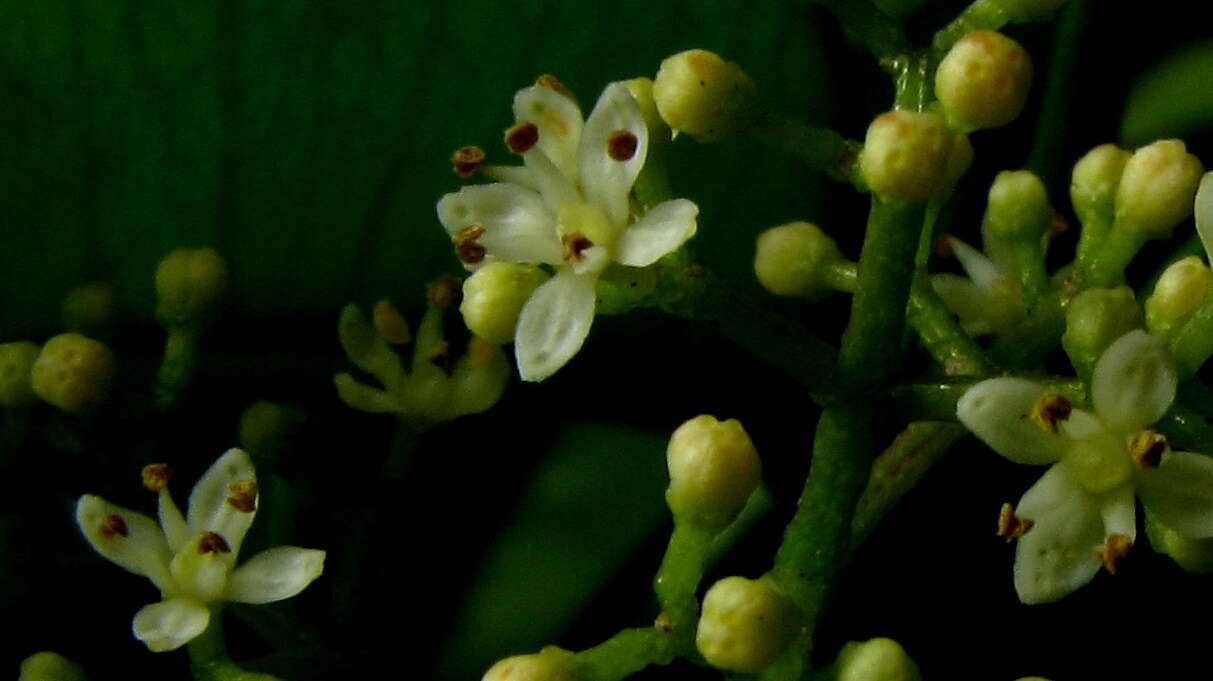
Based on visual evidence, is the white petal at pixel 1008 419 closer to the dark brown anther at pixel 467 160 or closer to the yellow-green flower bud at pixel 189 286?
the dark brown anther at pixel 467 160

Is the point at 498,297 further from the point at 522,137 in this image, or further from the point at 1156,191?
the point at 1156,191

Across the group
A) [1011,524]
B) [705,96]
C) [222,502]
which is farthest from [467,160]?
[1011,524]

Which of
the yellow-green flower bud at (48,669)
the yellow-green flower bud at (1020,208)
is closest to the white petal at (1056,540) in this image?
the yellow-green flower bud at (1020,208)

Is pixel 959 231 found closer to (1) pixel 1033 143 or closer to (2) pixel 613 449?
(1) pixel 1033 143

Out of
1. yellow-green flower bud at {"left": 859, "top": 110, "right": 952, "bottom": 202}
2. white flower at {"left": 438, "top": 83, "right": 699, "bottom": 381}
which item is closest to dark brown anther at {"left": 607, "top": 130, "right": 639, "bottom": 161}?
white flower at {"left": 438, "top": 83, "right": 699, "bottom": 381}

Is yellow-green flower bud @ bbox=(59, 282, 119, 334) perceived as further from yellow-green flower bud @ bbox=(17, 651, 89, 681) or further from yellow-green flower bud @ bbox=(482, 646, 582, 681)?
yellow-green flower bud @ bbox=(482, 646, 582, 681)

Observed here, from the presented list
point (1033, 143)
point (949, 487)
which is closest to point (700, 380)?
point (949, 487)
